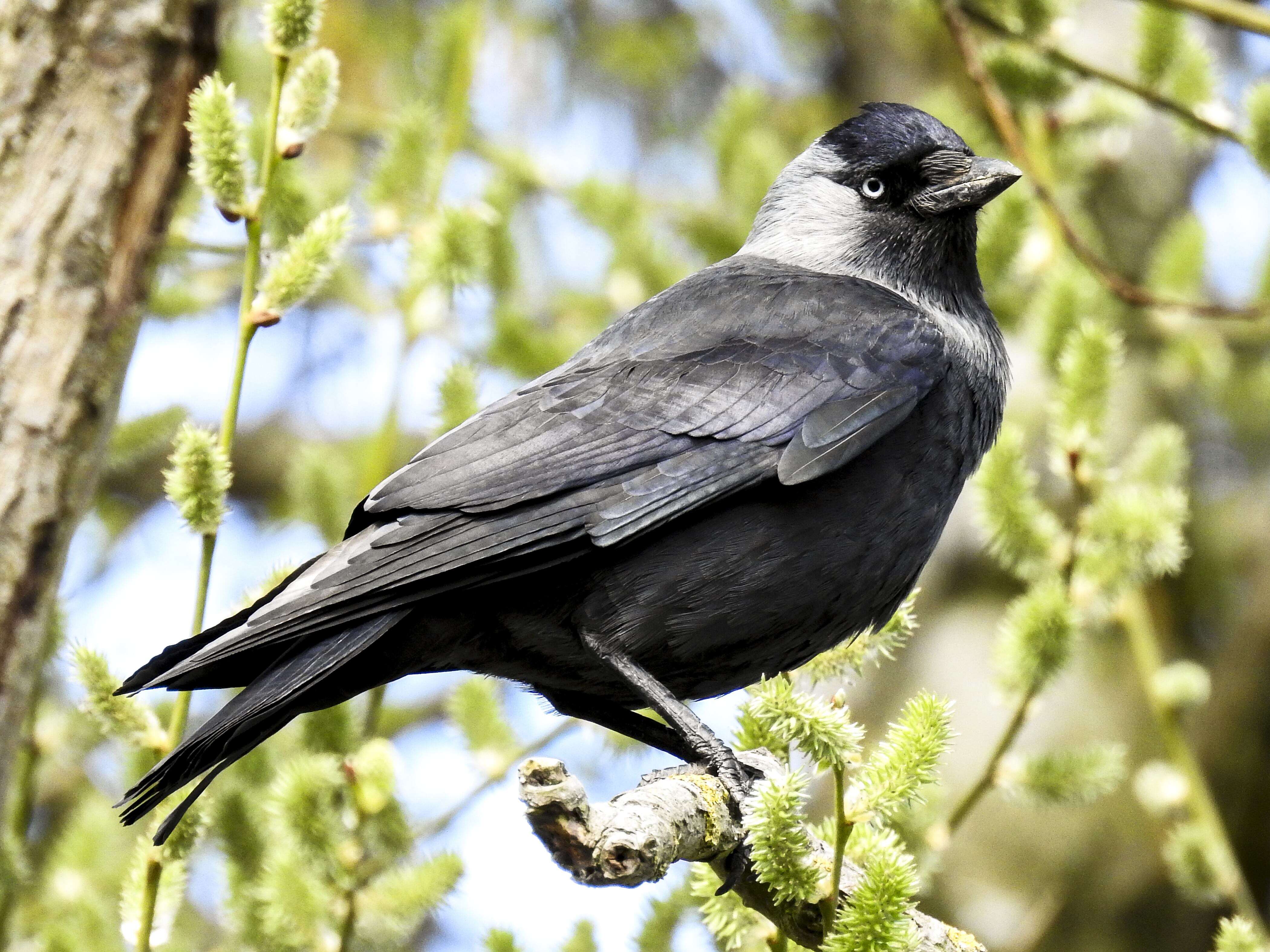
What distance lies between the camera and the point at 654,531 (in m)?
3.14

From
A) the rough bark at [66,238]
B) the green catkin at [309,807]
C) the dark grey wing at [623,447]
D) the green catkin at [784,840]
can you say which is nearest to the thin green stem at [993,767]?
the dark grey wing at [623,447]

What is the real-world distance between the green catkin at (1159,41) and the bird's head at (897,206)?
24.2 inches

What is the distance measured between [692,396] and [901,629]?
2.44ft

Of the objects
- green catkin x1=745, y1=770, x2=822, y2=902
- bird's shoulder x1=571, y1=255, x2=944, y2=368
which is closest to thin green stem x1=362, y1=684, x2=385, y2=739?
bird's shoulder x1=571, y1=255, x2=944, y2=368

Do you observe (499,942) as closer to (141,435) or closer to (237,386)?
(237,386)

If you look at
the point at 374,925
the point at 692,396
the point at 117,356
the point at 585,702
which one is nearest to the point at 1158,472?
the point at 692,396

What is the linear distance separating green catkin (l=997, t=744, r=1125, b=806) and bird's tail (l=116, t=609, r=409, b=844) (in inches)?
59.5

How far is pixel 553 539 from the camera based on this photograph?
3070 mm

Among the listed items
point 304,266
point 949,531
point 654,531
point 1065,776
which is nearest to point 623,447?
point 654,531

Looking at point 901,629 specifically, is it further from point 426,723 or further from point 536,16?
point 536,16

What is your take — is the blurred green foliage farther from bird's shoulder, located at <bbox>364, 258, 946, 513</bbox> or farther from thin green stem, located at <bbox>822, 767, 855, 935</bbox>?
bird's shoulder, located at <bbox>364, 258, 946, 513</bbox>

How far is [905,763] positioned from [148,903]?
55.7 inches

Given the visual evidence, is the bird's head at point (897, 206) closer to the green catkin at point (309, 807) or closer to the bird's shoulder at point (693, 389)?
the bird's shoulder at point (693, 389)

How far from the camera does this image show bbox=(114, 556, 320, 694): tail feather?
2.69m
